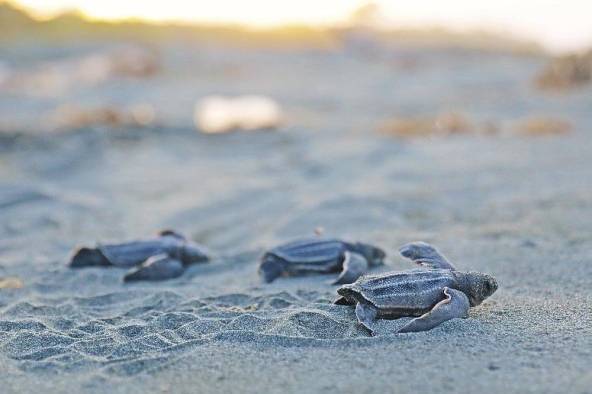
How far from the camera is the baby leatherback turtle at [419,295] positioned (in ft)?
7.69

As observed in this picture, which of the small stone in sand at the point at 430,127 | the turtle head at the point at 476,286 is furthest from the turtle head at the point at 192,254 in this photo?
the small stone in sand at the point at 430,127

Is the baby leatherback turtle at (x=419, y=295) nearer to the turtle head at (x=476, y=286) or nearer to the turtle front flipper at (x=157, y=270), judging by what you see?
the turtle head at (x=476, y=286)

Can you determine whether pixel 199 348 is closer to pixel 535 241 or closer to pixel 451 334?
pixel 451 334

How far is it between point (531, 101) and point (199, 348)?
9.27 m

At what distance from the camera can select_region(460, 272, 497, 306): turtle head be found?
2.50m

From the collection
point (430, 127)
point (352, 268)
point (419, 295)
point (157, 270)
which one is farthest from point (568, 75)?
point (419, 295)

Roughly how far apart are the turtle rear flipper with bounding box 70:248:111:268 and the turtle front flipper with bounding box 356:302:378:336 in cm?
169

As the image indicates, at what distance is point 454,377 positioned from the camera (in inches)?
77.2

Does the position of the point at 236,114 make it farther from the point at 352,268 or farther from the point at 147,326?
the point at 147,326

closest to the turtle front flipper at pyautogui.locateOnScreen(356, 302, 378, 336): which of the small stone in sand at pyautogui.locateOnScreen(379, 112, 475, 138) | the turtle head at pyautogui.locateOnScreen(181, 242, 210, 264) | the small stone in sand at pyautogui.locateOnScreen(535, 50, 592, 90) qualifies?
the turtle head at pyautogui.locateOnScreen(181, 242, 210, 264)

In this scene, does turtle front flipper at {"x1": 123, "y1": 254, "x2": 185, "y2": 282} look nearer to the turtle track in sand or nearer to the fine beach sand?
the fine beach sand

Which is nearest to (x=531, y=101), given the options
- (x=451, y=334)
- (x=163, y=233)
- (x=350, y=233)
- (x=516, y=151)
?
(x=516, y=151)

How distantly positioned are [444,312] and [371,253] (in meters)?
1.09

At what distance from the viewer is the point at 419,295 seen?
7.90 ft
